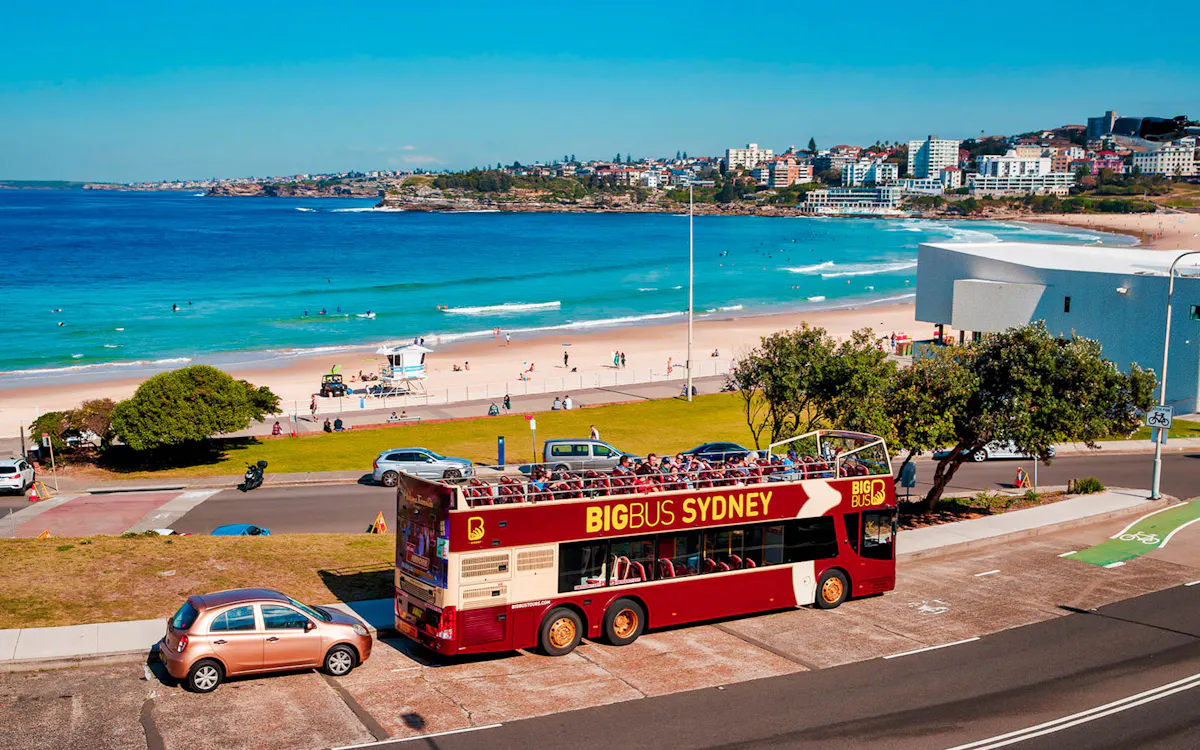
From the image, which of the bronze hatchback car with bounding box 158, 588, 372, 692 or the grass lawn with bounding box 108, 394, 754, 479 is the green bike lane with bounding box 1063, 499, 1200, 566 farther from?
the bronze hatchback car with bounding box 158, 588, 372, 692

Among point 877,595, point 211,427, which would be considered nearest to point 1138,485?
point 877,595


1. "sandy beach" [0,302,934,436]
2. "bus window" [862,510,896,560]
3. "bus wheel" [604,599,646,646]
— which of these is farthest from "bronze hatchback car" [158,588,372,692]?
"sandy beach" [0,302,934,436]

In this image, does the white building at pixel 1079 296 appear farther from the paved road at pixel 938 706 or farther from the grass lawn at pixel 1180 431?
the paved road at pixel 938 706

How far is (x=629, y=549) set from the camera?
54.1ft

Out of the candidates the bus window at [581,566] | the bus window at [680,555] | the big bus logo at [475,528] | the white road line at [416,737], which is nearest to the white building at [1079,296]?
the bus window at [680,555]

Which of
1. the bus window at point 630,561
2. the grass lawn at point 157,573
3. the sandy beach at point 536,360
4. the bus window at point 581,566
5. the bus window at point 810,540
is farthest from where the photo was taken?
the sandy beach at point 536,360

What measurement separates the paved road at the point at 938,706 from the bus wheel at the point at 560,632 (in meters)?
2.03

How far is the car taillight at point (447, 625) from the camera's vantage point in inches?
588

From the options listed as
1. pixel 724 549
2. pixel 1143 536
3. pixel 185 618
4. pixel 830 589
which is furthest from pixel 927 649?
pixel 185 618

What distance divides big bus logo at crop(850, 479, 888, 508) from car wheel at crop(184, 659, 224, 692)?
11048 millimetres

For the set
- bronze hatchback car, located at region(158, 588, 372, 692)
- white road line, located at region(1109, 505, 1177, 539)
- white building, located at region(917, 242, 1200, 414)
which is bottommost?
white road line, located at region(1109, 505, 1177, 539)

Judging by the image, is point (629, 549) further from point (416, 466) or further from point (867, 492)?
point (416, 466)

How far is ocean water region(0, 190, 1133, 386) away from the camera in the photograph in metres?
79.7

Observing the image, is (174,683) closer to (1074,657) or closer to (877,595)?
(877,595)
